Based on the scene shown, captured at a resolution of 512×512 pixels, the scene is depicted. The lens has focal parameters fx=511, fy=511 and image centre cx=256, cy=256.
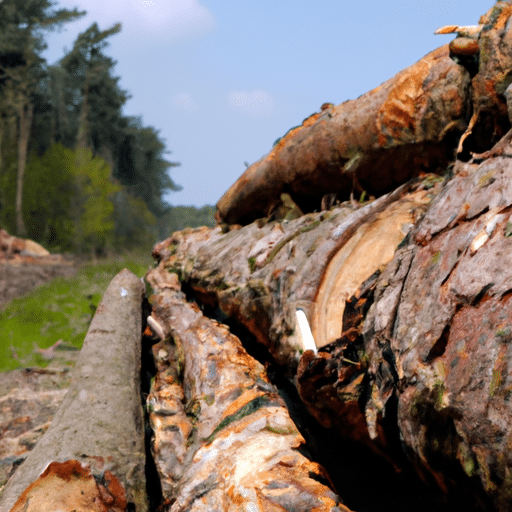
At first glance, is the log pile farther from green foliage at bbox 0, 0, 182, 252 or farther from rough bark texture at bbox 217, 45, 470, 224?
green foliage at bbox 0, 0, 182, 252

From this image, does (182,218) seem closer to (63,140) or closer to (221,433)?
(63,140)

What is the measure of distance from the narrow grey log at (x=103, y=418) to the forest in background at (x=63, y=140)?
17.9 metres

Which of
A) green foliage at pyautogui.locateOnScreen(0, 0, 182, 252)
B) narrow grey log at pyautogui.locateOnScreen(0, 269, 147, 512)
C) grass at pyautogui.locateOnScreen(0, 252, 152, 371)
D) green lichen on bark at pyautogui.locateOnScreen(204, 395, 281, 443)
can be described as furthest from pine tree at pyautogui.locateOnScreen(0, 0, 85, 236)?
green lichen on bark at pyautogui.locateOnScreen(204, 395, 281, 443)

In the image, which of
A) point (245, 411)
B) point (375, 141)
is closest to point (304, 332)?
point (245, 411)

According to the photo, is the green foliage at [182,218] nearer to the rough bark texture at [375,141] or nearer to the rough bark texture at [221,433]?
the rough bark texture at [375,141]

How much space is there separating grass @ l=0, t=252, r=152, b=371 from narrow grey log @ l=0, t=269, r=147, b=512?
1722mm

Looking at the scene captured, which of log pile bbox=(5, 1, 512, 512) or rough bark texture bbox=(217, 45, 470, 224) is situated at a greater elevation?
rough bark texture bbox=(217, 45, 470, 224)

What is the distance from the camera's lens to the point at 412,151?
10.7 ft

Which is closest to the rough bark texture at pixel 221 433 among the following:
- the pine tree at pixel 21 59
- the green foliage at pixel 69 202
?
the green foliage at pixel 69 202

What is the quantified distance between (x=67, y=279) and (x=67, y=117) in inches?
670

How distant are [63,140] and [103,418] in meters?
27.3

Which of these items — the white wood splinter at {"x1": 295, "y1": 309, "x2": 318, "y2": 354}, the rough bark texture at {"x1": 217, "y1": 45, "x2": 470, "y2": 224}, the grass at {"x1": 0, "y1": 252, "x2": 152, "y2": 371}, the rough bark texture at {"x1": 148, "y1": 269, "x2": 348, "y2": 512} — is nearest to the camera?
the rough bark texture at {"x1": 148, "y1": 269, "x2": 348, "y2": 512}

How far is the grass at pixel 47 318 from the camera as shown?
6.96 meters

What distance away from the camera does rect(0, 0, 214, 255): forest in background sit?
2302 cm
